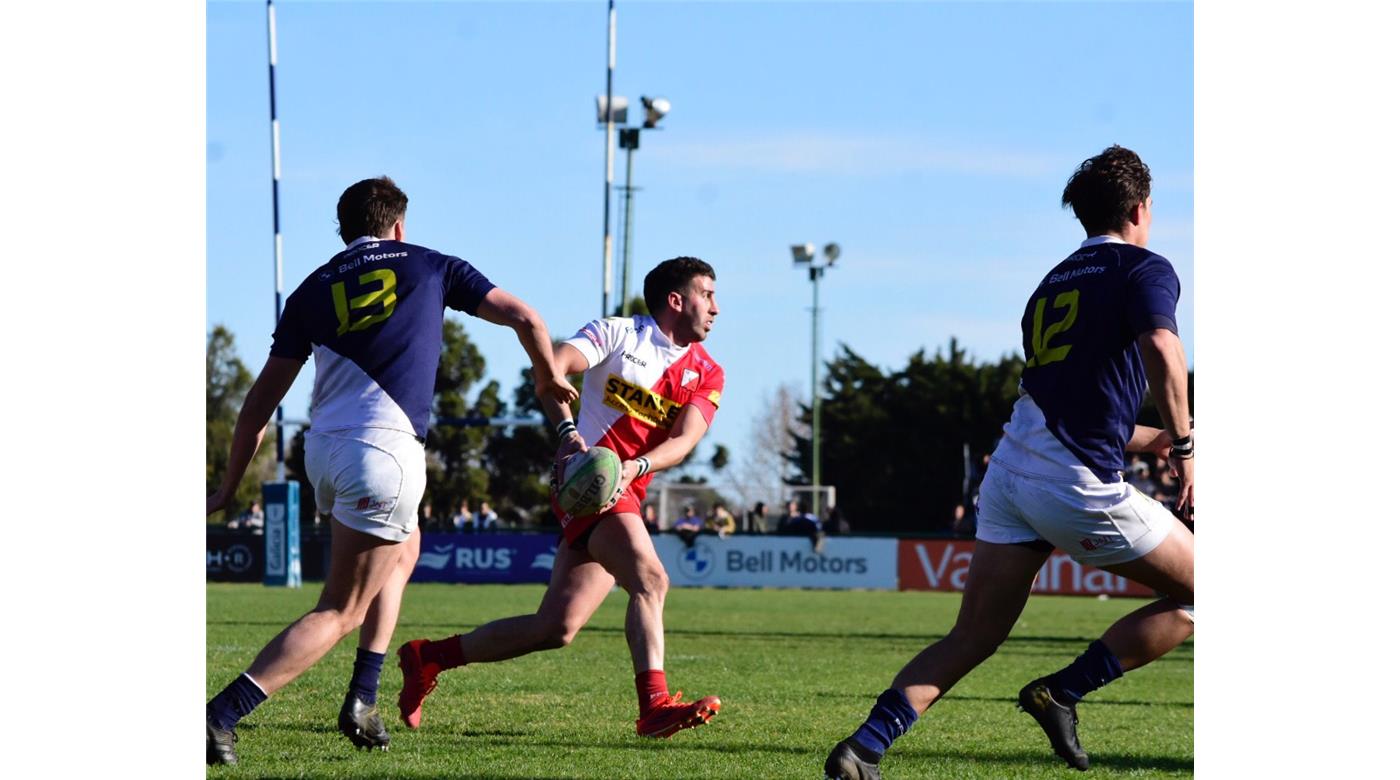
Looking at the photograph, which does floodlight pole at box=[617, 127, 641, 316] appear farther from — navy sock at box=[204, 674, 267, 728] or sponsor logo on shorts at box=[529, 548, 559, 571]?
navy sock at box=[204, 674, 267, 728]

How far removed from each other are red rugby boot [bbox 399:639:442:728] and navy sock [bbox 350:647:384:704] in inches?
20.4

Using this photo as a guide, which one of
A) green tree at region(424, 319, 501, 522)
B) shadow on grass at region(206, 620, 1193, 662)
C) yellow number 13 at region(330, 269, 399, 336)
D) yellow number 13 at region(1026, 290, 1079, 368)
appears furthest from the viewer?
green tree at region(424, 319, 501, 522)

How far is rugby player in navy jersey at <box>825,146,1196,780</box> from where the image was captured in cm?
512

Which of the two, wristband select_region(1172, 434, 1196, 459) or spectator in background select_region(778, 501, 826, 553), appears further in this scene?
spectator in background select_region(778, 501, 826, 553)

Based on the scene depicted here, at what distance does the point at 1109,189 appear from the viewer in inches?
209

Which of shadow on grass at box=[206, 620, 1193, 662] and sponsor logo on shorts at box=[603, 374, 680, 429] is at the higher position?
sponsor logo on shorts at box=[603, 374, 680, 429]

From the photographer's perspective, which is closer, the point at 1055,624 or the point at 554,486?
the point at 554,486

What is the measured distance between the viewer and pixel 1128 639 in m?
5.80

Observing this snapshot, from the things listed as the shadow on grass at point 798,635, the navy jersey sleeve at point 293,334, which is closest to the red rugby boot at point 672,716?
the navy jersey sleeve at point 293,334

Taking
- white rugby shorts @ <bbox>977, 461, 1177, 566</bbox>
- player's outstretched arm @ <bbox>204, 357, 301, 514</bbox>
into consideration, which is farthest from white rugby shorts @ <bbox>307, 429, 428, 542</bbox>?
white rugby shorts @ <bbox>977, 461, 1177, 566</bbox>

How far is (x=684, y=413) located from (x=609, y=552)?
0.67 meters

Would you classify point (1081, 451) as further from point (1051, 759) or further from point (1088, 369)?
point (1051, 759)
